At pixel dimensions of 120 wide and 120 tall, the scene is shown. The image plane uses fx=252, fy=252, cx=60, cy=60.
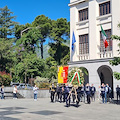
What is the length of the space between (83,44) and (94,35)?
220 cm

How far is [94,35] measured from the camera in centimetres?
3050

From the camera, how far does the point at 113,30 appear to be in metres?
A: 28.7

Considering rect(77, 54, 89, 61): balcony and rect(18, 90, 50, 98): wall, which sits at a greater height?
rect(77, 54, 89, 61): balcony

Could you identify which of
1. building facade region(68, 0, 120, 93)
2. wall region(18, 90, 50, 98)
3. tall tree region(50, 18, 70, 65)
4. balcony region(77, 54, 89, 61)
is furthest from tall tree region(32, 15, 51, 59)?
wall region(18, 90, 50, 98)

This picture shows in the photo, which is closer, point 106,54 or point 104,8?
point 106,54

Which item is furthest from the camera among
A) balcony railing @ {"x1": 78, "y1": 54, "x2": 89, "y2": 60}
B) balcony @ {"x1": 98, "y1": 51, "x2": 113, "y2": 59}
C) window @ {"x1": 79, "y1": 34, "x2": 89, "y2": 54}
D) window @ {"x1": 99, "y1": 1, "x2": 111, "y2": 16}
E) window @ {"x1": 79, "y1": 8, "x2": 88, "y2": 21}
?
window @ {"x1": 79, "y1": 8, "x2": 88, "y2": 21}

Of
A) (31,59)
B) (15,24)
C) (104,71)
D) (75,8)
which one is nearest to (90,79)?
(104,71)

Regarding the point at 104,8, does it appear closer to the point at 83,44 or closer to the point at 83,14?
the point at 83,14

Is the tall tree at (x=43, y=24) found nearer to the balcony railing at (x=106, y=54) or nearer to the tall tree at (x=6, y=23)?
the tall tree at (x=6, y=23)

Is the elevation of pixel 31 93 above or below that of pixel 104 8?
below

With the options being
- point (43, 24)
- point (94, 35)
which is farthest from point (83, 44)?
point (43, 24)

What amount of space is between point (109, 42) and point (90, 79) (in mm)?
4980

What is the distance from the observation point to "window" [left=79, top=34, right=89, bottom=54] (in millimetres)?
31641

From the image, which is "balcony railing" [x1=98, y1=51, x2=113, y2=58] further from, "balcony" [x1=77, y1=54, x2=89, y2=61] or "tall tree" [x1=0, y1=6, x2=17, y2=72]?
"tall tree" [x1=0, y1=6, x2=17, y2=72]
